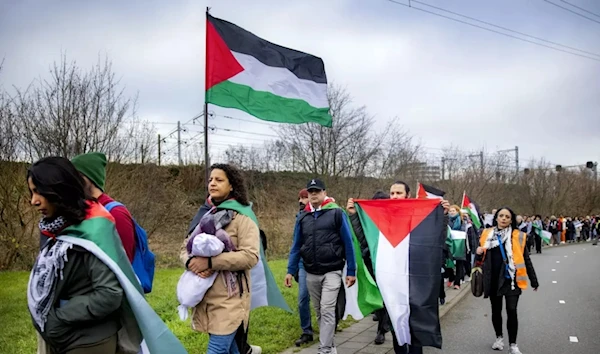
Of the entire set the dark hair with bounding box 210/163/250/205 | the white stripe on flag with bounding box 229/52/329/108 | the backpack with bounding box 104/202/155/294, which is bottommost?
the backpack with bounding box 104/202/155/294

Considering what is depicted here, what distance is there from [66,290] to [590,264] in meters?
21.5

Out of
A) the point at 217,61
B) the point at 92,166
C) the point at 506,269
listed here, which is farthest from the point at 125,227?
the point at 506,269

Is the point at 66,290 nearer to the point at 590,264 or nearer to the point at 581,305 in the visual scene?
the point at 581,305

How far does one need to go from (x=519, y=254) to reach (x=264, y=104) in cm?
377

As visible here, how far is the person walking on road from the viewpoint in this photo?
255 inches

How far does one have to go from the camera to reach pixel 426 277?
561cm

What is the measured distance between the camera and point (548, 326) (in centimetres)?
830

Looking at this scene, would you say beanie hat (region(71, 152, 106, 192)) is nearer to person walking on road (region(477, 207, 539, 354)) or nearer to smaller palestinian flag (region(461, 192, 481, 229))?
person walking on road (region(477, 207, 539, 354))

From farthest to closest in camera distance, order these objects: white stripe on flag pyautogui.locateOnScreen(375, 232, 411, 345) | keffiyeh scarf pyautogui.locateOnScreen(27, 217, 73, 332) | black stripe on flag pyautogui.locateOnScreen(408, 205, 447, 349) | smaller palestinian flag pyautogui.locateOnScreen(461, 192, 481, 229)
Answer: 1. smaller palestinian flag pyautogui.locateOnScreen(461, 192, 481, 229)
2. white stripe on flag pyautogui.locateOnScreen(375, 232, 411, 345)
3. black stripe on flag pyautogui.locateOnScreen(408, 205, 447, 349)
4. keffiyeh scarf pyautogui.locateOnScreen(27, 217, 73, 332)

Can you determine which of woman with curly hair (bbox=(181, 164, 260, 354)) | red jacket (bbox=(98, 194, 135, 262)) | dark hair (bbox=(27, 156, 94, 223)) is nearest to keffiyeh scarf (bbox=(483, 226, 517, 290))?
woman with curly hair (bbox=(181, 164, 260, 354))

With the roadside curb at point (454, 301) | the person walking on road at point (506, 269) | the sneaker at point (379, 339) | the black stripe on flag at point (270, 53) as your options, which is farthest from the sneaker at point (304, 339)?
the black stripe on flag at point (270, 53)

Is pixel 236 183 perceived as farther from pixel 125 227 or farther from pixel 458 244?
pixel 458 244

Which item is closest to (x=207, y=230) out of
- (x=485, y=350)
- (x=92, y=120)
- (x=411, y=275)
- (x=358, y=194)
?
(x=411, y=275)

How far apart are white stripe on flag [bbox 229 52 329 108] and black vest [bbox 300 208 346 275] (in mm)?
1949
